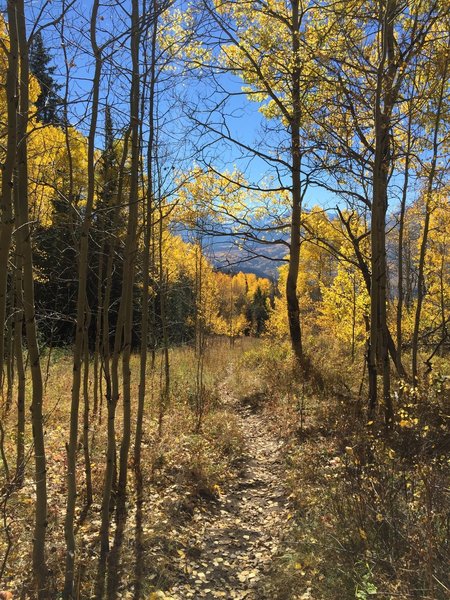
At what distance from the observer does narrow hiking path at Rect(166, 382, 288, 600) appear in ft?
11.8

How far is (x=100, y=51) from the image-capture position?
2996 millimetres

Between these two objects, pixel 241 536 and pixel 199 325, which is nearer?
pixel 241 536

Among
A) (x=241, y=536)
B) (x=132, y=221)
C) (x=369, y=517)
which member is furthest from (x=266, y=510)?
(x=132, y=221)

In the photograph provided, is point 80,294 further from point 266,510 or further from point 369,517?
point 266,510

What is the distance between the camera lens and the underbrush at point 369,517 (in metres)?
2.58

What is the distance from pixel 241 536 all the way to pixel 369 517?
64.5 inches

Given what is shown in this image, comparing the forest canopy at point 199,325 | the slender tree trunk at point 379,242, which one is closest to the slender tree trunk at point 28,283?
the forest canopy at point 199,325

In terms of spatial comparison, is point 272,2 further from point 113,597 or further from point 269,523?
point 113,597

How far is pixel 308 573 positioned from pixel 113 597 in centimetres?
158

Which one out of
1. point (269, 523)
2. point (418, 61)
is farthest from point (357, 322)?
point (269, 523)

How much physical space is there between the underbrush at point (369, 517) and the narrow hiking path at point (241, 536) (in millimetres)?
200

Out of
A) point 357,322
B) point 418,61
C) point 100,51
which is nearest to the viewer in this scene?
point 100,51

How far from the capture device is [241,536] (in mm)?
4418

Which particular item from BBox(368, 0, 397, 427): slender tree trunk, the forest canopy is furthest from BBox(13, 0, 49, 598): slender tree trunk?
BBox(368, 0, 397, 427): slender tree trunk
